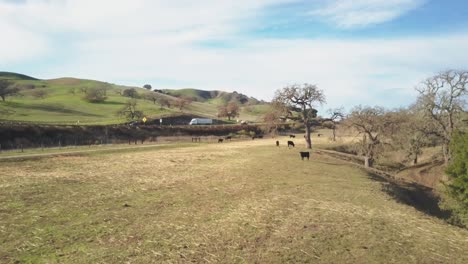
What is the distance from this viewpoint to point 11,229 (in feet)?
56.3

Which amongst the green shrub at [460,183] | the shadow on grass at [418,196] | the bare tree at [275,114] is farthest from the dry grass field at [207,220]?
the bare tree at [275,114]

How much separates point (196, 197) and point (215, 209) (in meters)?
3.34

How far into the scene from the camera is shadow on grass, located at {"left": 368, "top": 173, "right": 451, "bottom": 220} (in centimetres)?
3225

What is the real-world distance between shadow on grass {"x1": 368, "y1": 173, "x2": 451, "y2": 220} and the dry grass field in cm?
150

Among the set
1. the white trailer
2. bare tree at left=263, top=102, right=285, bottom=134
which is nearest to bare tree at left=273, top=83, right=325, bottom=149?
bare tree at left=263, top=102, right=285, bottom=134

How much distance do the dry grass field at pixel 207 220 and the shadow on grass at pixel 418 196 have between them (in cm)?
150

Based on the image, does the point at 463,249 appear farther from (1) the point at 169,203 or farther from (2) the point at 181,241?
(1) the point at 169,203

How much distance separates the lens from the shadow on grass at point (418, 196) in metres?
32.2

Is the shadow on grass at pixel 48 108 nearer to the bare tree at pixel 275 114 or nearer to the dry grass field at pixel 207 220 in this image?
the bare tree at pixel 275 114

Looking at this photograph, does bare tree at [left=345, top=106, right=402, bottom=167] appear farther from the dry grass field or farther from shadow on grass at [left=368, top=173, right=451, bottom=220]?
the dry grass field

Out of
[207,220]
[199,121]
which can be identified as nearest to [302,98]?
[207,220]

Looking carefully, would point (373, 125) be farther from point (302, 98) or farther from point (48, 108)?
point (48, 108)

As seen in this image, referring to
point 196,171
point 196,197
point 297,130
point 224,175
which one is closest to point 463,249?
point 196,197

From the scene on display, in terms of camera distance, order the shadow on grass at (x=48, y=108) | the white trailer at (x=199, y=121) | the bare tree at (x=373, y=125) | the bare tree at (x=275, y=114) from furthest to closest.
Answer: the white trailer at (x=199, y=121) < the shadow on grass at (x=48, y=108) < the bare tree at (x=275, y=114) < the bare tree at (x=373, y=125)
